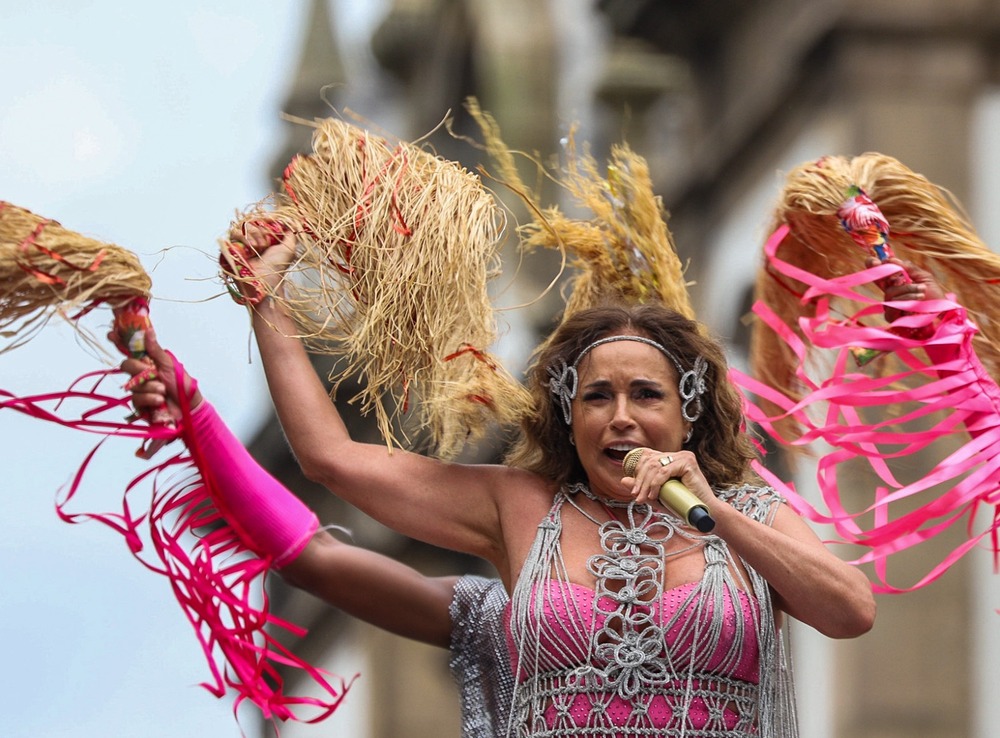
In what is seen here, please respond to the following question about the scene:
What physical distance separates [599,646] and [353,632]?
43.2 ft

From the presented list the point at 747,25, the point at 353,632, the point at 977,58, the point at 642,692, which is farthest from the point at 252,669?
the point at 353,632

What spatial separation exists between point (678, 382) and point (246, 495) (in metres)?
0.94

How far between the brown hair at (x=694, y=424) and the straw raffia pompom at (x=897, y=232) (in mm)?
562

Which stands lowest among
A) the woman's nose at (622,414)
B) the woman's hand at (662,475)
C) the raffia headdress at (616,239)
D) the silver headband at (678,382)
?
the woman's hand at (662,475)

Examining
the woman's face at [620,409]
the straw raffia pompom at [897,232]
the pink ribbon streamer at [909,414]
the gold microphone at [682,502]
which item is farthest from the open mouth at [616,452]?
the straw raffia pompom at [897,232]

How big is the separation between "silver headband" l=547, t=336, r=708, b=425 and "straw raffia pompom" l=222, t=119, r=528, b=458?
141 millimetres

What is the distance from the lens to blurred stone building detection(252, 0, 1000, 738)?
9.23 metres

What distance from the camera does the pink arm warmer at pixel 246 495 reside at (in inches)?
199

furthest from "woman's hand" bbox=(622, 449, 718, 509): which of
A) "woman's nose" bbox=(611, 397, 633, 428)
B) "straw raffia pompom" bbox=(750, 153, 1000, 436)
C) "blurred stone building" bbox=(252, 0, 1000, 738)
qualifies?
"blurred stone building" bbox=(252, 0, 1000, 738)

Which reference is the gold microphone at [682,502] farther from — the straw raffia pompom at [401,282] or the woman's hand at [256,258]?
the woman's hand at [256,258]

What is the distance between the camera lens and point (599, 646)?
4.80 m

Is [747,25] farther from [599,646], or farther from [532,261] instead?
[599,646]

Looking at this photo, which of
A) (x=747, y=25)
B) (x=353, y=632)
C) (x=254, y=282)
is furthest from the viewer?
(x=353, y=632)

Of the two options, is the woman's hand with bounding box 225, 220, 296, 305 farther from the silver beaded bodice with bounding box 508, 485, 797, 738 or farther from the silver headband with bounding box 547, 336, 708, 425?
the silver beaded bodice with bounding box 508, 485, 797, 738
